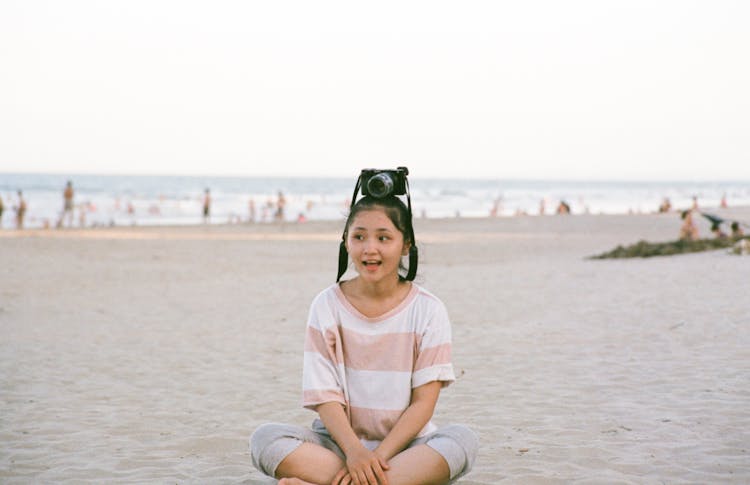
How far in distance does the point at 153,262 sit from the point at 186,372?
11.8 meters

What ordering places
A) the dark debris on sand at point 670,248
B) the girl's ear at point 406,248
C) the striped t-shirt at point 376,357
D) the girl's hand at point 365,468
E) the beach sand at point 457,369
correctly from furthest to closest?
the dark debris on sand at point 670,248, the beach sand at point 457,369, the girl's ear at point 406,248, the striped t-shirt at point 376,357, the girl's hand at point 365,468

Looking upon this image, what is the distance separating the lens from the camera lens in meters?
3.82

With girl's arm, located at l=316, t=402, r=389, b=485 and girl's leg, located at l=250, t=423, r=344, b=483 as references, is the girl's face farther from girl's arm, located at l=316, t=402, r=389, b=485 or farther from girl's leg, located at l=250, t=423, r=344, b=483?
girl's leg, located at l=250, t=423, r=344, b=483

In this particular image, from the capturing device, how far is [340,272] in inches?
157

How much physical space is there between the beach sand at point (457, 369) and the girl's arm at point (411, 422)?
0.73 meters

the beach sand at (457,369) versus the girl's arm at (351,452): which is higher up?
the girl's arm at (351,452)

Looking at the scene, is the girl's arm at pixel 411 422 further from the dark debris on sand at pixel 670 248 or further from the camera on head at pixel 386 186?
the dark debris on sand at pixel 670 248

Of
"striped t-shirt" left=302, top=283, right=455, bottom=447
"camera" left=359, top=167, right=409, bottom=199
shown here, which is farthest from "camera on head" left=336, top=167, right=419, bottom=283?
"striped t-shirt" left=302, top=283, right=455, bottom=447

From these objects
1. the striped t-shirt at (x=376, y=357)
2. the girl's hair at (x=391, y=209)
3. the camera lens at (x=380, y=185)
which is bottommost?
the striped t-shirt at (x=376, y=357)

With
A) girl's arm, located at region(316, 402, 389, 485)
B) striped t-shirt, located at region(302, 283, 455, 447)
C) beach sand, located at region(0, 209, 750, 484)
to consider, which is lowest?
beach sand, located at region(0, 209, 750, 484)

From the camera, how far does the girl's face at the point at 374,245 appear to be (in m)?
3.79

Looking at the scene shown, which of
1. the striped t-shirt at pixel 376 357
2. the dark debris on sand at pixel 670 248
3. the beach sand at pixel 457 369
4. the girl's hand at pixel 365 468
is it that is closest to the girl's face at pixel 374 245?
the striped t-shirt at pixel 376 357

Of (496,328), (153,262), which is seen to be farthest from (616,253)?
(153,262)

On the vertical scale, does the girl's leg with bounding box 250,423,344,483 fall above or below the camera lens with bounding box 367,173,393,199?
below
